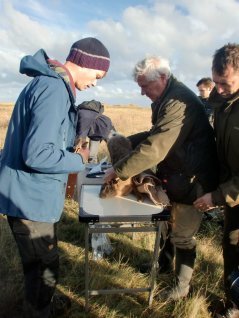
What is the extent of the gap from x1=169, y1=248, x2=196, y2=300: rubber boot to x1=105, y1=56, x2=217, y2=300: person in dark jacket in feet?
0.32

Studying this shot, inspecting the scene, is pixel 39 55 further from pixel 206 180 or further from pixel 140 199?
pixel 206 180

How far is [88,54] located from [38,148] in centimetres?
84

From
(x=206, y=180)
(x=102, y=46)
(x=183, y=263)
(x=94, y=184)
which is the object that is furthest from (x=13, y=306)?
(x=102, y=46)

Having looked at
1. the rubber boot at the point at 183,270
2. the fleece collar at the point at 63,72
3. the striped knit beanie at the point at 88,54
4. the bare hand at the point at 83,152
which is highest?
the striped knit beanie at the point at 88,54

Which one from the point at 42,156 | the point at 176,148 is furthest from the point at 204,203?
the point at 42,156

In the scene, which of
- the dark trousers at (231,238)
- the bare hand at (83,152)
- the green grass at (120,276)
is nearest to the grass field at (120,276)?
the green grass at (120,276)

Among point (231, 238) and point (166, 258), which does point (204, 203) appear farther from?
point (166, 258)

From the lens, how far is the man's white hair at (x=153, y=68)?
10.7ft

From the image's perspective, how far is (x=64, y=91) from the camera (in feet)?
8.05

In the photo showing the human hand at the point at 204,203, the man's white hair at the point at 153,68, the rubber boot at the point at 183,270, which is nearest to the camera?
the human hand at the point at 204,203

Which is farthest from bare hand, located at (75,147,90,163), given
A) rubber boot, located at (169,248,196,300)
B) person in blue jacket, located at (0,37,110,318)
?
rubber boot, located at (169,248,196,300)

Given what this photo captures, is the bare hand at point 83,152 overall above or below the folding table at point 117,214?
above

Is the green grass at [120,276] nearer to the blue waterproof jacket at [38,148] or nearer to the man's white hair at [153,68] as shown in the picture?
the blue waterproof jacket at [38,148]

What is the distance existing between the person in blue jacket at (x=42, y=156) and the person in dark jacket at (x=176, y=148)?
0.56 m
